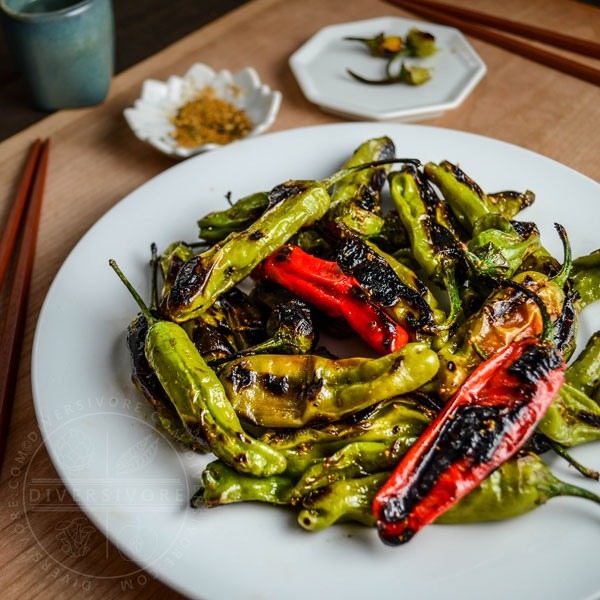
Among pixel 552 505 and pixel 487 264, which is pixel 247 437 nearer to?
pixel 552 505

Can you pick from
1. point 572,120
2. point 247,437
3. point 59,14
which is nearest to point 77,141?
point 59,14

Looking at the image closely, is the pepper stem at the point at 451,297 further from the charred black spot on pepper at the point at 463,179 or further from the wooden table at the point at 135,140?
the wooden table at the point at 135,140

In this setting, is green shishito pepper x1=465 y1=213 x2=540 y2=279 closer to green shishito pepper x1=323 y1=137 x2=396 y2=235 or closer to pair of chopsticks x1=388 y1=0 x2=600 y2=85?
green shishito pepper x1=323 y1=137 x2=396 y2=235

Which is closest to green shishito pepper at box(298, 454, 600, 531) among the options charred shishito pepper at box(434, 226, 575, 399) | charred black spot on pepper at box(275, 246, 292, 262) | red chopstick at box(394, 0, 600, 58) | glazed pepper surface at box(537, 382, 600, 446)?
glazed pepper surface at box(537, 382, 600, 446)

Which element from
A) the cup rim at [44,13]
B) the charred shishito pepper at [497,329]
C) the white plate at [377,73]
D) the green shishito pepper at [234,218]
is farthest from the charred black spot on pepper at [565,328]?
the cup rim at [44,13]

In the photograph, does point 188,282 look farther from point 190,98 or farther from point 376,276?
point 190,98

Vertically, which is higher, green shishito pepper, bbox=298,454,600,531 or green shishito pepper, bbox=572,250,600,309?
green shishito pepper, bbox=572,250,600,309
